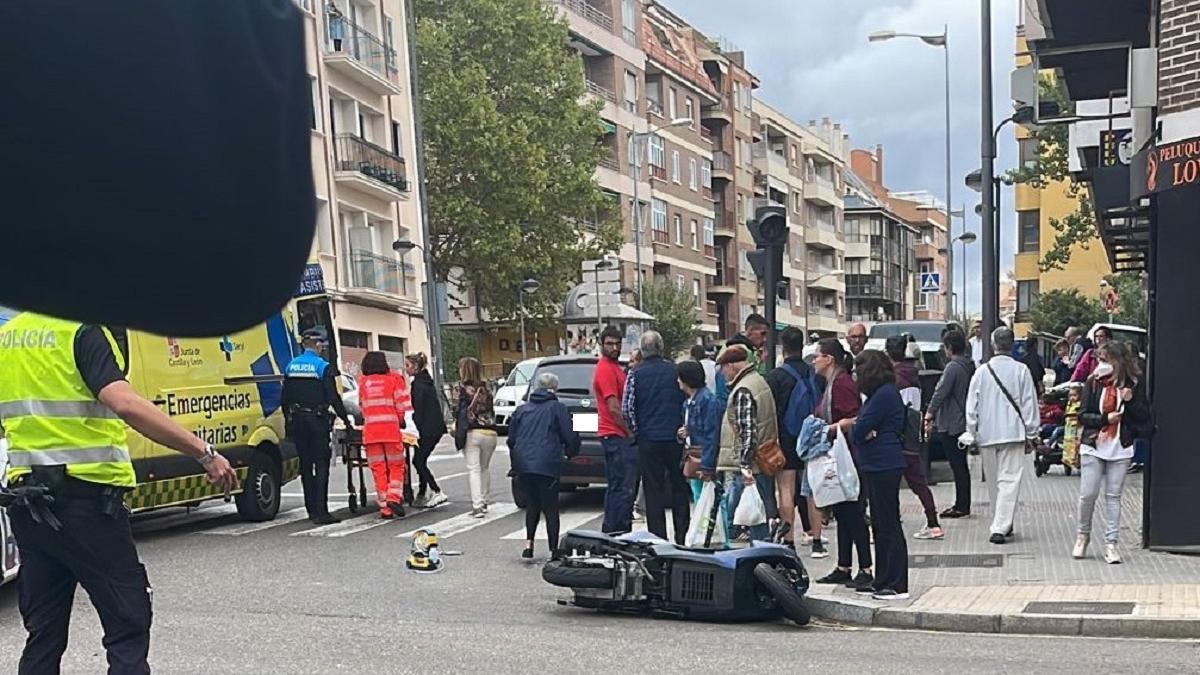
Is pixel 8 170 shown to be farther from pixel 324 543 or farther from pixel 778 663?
pixel 324 543

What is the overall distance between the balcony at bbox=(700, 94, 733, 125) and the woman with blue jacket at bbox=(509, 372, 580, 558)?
60231mm

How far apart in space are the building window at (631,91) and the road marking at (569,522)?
151 ft

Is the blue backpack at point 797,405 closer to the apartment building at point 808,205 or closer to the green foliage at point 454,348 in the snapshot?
the green foliage at point 454,348

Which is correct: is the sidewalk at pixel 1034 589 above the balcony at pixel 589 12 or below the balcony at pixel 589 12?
below

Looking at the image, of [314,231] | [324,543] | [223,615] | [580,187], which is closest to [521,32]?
[580,187]

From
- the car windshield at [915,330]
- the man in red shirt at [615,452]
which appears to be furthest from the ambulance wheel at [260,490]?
the car windshield at [915,330]

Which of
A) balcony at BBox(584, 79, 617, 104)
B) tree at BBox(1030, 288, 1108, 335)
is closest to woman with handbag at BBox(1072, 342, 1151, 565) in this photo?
tree at BBox(1030, 288, 1108, 335)

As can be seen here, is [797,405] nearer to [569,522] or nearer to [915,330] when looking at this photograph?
[569,522]

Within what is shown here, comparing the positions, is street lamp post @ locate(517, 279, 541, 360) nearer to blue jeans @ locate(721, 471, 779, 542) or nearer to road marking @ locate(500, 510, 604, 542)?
road marking @ locate(500, 510, 604, 542)

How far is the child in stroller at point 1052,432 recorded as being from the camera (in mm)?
16172

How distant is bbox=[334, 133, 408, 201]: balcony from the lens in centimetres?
3584

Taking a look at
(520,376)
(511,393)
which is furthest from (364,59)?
(511,393)

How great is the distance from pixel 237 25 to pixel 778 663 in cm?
632

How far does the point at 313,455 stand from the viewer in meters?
A: 12.9
